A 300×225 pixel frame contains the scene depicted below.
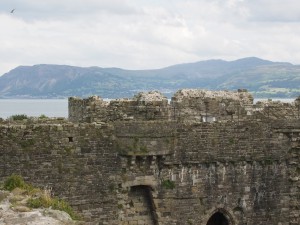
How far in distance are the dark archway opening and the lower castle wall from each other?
0.44 m

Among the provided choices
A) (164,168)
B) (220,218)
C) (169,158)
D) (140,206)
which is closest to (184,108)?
(169,158)

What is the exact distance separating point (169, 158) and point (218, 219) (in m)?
4.66

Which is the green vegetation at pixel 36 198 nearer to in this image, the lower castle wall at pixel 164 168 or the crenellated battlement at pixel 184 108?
the lower castle wall at pixel 164 168

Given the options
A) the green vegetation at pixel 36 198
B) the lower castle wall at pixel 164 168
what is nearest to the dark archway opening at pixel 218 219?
the lower castle wall at pixel 164 168

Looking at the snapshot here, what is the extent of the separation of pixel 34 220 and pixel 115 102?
38.4 feet

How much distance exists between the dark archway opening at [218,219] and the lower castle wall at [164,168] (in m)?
0.44

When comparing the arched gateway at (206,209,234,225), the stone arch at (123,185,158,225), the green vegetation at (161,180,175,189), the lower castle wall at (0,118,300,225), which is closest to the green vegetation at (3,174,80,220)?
the lower castle wall at (0,118,300,225)

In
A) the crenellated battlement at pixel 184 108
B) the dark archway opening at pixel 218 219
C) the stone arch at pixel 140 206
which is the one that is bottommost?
the dark archway opening at pixel 218 219

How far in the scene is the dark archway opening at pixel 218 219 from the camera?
29.7m

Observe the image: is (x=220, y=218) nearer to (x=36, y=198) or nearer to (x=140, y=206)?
(x=140, y=206)

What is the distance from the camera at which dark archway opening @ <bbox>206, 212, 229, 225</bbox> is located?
29.7 metres

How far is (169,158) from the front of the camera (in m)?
27.5

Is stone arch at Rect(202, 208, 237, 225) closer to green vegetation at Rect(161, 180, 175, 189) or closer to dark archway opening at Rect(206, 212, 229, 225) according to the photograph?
dark archway opening at Rect(206, 212, 229, 225)

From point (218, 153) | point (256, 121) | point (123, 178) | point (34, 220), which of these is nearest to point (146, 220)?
point (123, 178)
